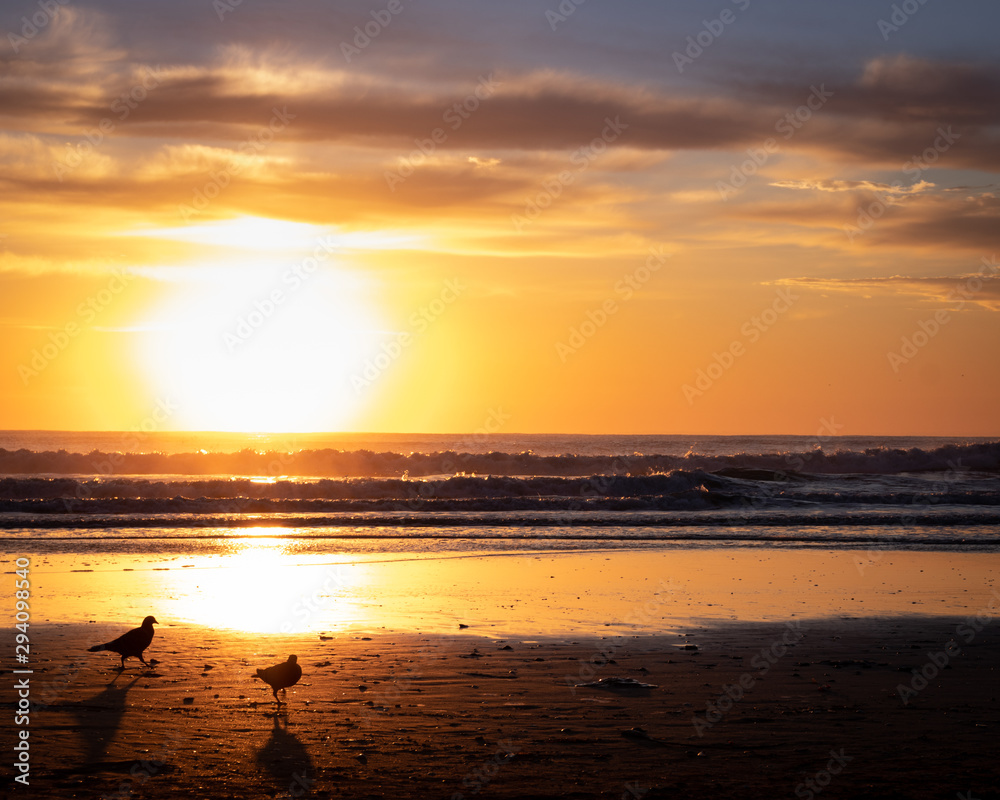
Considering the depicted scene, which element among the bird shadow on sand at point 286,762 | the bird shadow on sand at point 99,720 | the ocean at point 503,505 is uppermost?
the ocean at point 503,505

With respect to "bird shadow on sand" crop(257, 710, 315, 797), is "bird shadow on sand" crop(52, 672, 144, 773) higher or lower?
higher

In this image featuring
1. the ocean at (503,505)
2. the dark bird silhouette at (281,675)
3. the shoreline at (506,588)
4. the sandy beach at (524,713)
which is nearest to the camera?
the sandy beach at (524,713)

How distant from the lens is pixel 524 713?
25.2ft

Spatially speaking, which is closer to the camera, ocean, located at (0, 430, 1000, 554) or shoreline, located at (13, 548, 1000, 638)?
shoreline, located at (13, 548, 1000, 638)

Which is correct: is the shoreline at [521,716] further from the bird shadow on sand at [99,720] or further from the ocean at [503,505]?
the ocean at [503,505]

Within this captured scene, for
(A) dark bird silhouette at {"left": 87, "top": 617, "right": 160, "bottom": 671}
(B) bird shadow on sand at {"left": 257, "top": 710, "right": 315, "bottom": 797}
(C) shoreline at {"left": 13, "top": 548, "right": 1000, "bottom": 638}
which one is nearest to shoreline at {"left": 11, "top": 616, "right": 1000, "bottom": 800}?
(B) bird shadow on sand at {"left": 257, "top": 710, "right": 315, "bottom": 797}

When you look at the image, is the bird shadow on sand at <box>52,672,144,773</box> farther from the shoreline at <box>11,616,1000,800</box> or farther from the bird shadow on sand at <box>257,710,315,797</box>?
the bird shadow on sand at <box>257,710,315,797</box>

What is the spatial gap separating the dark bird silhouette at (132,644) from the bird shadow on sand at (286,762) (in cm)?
280

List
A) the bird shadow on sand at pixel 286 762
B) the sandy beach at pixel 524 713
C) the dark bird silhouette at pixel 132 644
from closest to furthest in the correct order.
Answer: the bird shadow on sand at pixel 286 762
the sandy beach at pixel 524 713
the dark bird silhouette at pixel 132 644

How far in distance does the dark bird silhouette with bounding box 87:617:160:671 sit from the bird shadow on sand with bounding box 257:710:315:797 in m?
2.80

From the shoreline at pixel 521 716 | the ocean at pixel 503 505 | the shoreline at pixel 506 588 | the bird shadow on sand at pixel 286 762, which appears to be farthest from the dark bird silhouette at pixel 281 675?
the ocean at pixel 503 505

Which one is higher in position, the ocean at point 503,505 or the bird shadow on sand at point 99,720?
the ocean at point 503,505

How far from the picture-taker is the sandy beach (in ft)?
19.9

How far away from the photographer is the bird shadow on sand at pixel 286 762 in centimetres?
597
